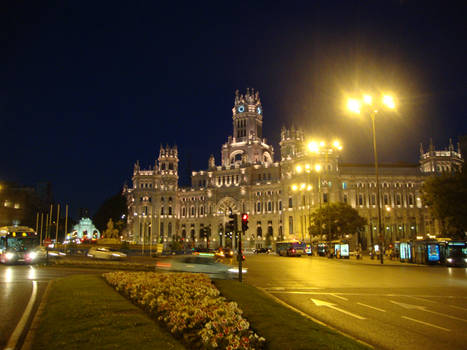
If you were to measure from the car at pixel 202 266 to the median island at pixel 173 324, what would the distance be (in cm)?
852

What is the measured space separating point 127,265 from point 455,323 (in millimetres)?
23364

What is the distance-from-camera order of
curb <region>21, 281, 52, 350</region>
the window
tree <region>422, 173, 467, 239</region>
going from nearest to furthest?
curb <region>21, 281, 52, 350</region> → tree <region>422, 173, 467, 239</region> → the window

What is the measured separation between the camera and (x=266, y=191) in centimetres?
11806

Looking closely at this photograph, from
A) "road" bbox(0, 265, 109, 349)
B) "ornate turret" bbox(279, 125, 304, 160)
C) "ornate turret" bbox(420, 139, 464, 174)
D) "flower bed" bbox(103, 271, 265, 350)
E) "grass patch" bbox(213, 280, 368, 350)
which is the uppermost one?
"ornate turret" bbox(279, 125, 304, 160)

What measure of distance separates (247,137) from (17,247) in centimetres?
10124

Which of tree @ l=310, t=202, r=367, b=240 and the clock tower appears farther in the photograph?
the clock tower

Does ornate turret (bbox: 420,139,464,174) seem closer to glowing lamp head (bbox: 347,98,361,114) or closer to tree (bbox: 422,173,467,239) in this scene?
tree (bbox: 422,173,467,239)

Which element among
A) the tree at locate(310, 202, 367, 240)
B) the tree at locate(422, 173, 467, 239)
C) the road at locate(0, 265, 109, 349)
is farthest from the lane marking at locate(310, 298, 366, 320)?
the tree at locate(310, 202, 367, 240)

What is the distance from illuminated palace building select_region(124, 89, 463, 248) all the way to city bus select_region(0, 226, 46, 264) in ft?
187

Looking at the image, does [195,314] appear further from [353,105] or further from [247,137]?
[247,137]

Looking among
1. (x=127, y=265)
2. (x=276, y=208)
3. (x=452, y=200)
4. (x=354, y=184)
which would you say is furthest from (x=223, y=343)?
(x=276, y=208)

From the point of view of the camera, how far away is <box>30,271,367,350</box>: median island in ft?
24.9

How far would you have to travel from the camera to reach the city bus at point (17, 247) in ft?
120

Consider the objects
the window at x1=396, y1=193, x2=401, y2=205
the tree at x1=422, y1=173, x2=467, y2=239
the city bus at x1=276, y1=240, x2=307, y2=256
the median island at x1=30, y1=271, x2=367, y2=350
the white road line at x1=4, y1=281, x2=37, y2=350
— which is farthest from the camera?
the window at x1=396, y1=193, x2=401, y2=205
